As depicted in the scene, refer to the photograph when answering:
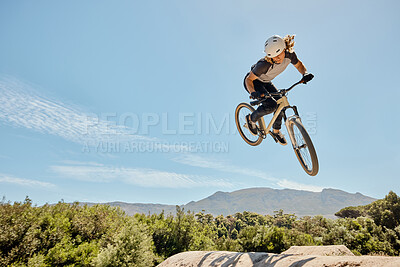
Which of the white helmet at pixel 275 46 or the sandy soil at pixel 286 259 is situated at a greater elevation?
the white helmet at pixel 275 46

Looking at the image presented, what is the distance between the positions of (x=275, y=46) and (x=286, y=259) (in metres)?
5.94

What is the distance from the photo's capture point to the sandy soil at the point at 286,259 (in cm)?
434

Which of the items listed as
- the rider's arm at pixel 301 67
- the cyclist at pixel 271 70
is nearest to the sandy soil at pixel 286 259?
the cyclist at pixel 271 70

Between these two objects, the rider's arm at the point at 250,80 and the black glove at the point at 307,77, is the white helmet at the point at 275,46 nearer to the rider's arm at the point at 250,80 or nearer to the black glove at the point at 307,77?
the rider's arm at the point at 250,80

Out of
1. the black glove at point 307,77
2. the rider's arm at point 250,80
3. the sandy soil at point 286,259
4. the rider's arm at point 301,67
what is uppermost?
the rider's arm at point 301,67

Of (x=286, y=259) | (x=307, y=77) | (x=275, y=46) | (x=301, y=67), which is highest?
(x=275, y=46)

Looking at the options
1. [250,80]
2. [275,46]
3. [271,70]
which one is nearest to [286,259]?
[250,80]

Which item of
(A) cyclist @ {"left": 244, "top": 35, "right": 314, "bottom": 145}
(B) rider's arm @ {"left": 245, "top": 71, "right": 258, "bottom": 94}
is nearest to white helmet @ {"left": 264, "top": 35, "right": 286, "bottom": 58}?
(A) cyclist @ {"left": 244, "top": 35, "right": 314, "bottom": 145}

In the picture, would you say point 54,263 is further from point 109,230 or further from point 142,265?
point 142,265

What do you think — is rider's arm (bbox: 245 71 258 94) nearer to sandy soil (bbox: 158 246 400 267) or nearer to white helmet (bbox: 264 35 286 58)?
white helmet (bbox: 264 35 286 58)

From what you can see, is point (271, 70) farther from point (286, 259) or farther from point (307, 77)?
point (286, 259)

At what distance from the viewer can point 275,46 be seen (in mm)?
5012

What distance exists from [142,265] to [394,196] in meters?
48.1

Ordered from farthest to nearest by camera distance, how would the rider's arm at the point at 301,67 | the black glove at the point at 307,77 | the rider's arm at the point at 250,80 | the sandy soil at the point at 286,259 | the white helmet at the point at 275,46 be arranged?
the rider's arm at the point at 250,80, the rider's arm at the point at 301,67, the black glove at the point at 307,77, the white helmet at the point at 275,46, the sandy soil at the point at 286,259
